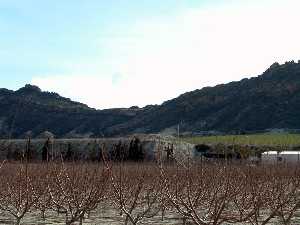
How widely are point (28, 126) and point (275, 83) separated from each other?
55.6m

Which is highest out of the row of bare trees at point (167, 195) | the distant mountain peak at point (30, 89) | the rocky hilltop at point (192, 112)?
the distant mountain peak at point (30, 89)

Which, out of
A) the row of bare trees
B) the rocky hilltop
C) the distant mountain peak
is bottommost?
the row of bare trees

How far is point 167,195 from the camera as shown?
5.80m

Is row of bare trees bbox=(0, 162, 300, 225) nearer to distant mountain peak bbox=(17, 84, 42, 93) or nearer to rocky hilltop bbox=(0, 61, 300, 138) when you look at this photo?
rocky hilltop bbox=(0, 61, 300, 138)

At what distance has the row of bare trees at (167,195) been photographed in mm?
5926

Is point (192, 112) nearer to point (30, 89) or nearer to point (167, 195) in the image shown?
point (30, 89)

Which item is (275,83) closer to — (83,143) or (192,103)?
(192,103)

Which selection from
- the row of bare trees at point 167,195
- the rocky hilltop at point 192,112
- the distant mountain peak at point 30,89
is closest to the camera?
the row of bare trees at point 167,195

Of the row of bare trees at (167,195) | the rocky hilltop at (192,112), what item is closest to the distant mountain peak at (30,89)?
the rocky hilltop at (192,112)

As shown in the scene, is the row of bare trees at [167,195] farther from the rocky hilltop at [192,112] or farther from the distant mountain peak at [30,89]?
the distant mountain peak at [30,89]

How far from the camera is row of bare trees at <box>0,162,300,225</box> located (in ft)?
19.4

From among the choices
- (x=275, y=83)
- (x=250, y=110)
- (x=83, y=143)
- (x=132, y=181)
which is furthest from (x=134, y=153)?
(x=275, y=83)

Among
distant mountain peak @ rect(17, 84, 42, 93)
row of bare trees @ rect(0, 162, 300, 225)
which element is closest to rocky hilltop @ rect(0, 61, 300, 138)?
distant mountain peak @ rect(17, 84, 42, 93)

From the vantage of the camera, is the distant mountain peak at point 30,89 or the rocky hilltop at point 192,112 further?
the distant mountain peak at point 30,89
